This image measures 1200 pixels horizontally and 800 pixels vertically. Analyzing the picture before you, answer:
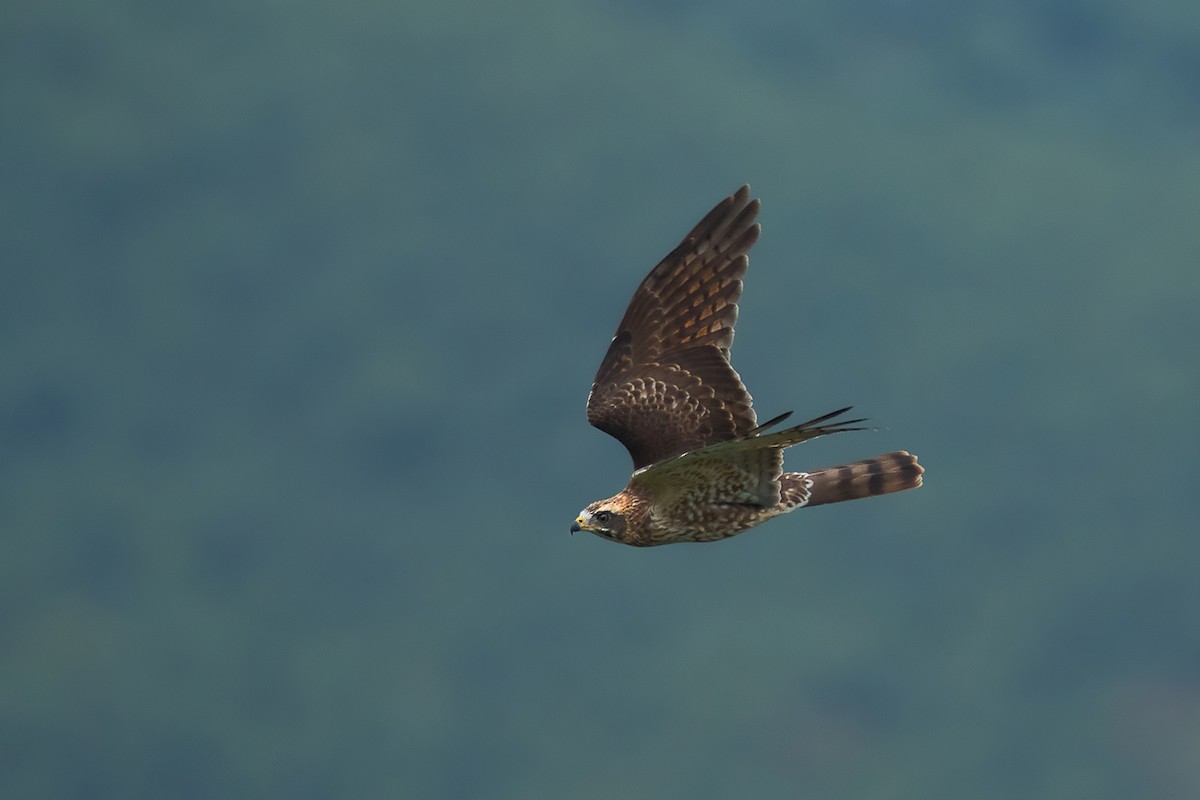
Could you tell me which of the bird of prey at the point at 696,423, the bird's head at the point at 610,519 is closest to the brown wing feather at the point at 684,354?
the bird of prey at the point at 696,423

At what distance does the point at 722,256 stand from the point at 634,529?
2897 millimetres

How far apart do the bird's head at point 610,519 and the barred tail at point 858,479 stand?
54.9 inches

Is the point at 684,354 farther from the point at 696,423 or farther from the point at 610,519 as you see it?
the point at 610,519

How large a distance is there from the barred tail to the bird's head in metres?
1.39

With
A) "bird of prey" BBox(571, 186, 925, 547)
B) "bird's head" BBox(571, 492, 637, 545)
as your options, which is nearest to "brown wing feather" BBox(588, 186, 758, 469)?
"bird of prey" BBox(571, 186, 925, 547)

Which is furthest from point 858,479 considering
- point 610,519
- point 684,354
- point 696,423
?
point 610,519

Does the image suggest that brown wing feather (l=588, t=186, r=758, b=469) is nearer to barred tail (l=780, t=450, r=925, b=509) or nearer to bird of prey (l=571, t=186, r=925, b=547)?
bird of prey (l=571, t=186, r=925, b=547)

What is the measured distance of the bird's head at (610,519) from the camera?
11.3m

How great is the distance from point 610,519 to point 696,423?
117 centimetres

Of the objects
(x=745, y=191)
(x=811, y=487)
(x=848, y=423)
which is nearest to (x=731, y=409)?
(x=811, y=487)

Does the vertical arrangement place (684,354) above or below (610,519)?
above

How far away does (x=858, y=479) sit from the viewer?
12.3m

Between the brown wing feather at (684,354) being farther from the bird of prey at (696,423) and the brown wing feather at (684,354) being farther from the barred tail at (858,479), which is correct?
the barred tail at (858,479)

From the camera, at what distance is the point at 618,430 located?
40.5ft
